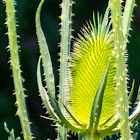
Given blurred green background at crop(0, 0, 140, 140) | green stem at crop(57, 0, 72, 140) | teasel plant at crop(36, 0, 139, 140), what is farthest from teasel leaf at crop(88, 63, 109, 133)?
blurred green background at crop(0, 0, 140, 140)

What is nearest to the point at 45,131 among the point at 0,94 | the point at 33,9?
the point at 0,94

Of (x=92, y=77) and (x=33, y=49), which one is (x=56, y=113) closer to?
(x=92, y=77)

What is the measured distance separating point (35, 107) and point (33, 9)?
469mm

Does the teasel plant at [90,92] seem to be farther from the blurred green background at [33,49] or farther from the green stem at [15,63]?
the blurred green background at [33,49]

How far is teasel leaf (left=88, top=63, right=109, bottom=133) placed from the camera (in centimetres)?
74

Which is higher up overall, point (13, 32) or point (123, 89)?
point (13, 32)

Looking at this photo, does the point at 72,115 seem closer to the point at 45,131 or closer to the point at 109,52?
the point at 109,52

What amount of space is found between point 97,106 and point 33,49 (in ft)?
3.58

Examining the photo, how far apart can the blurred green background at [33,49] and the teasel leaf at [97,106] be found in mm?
990

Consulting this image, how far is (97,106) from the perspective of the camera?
0.79m

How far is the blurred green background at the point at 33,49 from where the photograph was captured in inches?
70.0

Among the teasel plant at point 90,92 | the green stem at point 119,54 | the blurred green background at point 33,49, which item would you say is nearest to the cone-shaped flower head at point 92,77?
the teasel plant at point 90,92

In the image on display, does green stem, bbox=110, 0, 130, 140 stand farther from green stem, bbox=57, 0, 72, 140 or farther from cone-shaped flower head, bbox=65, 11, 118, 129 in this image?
green stem, bbox=57, 0, 72, 140

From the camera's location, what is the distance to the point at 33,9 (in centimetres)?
180
